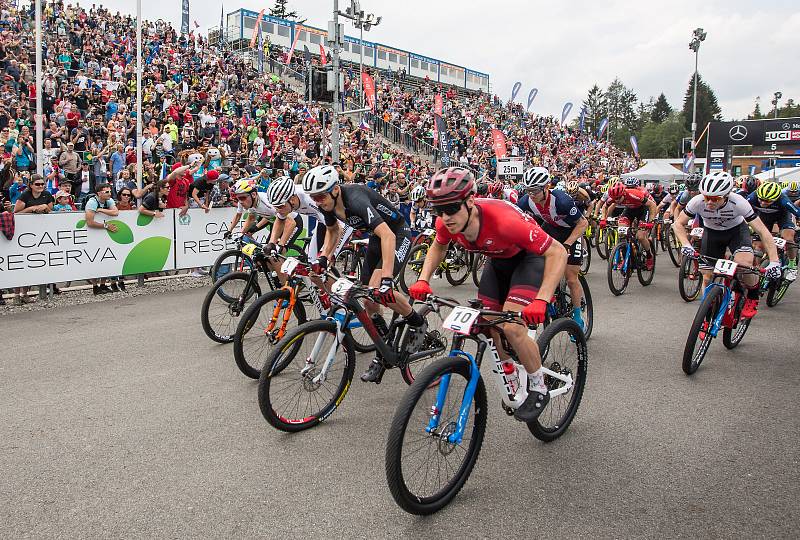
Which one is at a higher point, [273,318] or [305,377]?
[273,318]

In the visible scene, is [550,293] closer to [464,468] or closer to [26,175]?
[464,468]

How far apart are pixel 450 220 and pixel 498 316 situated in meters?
0.65

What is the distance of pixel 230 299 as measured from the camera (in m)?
6.91

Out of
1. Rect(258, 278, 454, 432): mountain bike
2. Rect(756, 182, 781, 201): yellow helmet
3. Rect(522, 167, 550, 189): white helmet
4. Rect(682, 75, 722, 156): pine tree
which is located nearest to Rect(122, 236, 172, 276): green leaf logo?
Rect(522, 167, 550, 189): white helmet

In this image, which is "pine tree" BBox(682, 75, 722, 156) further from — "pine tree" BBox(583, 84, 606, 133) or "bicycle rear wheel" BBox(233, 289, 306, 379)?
"bicycle rear wheel" BBox(233, 289, 306, 379)

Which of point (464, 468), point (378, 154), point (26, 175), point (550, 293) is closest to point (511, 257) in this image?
point (550, 293)

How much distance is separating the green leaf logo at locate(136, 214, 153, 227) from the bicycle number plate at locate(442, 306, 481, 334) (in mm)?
8762

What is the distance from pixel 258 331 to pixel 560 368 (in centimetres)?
272

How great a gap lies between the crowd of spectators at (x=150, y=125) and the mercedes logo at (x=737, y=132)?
13.4 metres

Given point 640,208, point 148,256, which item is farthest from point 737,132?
point 148,256

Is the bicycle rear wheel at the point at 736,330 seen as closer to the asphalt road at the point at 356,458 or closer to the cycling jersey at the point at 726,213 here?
the asphalt road at the point at 356,458

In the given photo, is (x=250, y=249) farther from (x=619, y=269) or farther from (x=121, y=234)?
(x=619, y=269)

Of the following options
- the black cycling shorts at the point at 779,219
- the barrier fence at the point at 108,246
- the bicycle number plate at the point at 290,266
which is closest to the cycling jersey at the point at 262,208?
the barrier fence at the point at 108,246

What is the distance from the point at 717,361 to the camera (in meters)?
6.48
